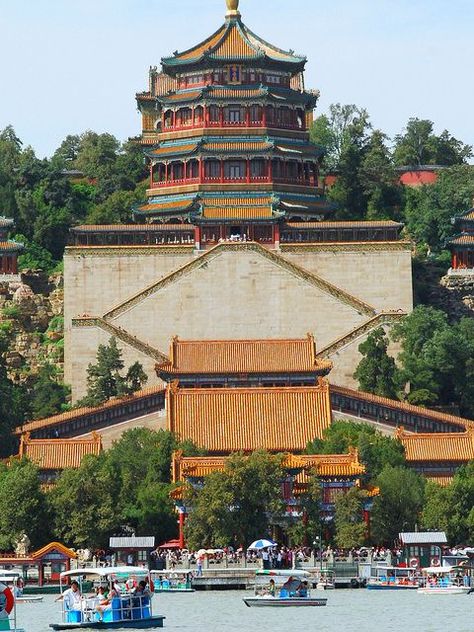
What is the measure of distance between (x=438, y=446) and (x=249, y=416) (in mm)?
7510

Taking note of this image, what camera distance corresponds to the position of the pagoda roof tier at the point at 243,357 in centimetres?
11375

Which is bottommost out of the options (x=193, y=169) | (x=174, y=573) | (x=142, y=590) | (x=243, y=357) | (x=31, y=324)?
(x=142, y=590)

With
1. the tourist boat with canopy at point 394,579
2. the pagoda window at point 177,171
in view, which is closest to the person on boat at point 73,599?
the tourist boat with canopy at point 394,579

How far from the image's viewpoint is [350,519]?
326 ft

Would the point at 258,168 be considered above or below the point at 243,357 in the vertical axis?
above

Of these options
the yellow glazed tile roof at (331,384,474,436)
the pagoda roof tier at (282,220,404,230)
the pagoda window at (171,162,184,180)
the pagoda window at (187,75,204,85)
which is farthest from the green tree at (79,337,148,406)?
the pagoda window at (187,75,204,85)

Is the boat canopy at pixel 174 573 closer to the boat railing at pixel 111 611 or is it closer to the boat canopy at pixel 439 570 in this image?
the boat canopy at pixel 439 570

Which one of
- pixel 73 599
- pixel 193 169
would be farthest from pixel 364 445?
pixel 193 169

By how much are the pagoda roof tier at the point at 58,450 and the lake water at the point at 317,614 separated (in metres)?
14.1

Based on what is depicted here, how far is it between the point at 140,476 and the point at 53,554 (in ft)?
32.0

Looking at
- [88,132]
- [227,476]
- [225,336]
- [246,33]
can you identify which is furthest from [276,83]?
[227,476]

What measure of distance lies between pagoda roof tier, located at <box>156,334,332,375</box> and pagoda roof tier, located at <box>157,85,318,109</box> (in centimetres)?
1537

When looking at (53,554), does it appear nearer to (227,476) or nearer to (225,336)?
(227,476)

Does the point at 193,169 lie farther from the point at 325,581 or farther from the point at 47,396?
the point at 325,581
